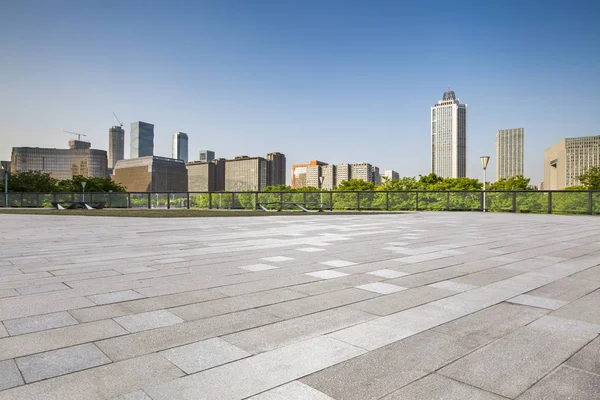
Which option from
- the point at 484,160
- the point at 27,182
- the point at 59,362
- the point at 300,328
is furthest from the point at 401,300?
the point at 27,182

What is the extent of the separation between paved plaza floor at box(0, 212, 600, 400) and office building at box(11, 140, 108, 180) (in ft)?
552

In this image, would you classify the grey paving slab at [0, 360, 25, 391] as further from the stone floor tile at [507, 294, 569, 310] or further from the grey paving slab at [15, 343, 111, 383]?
the stone floor tile at [507, 294, 569, 310]

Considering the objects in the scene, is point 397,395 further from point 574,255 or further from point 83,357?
point 574,255

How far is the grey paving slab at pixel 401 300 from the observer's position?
3.39 m

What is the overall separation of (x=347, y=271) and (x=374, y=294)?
116 centimetres

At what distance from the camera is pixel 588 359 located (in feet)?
7.61

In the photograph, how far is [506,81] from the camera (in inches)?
1220

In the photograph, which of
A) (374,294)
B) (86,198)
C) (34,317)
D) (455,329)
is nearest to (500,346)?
(455,329)

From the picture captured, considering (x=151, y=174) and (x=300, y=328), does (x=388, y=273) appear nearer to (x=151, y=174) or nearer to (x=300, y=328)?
(x=300, y=328)

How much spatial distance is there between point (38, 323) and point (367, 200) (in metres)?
24.3

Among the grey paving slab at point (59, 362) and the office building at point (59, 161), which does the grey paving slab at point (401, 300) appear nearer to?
the grey paving slab at point (59, 362)

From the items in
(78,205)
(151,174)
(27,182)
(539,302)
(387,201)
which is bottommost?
(539,302)

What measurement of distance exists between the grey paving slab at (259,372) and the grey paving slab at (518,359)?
67cm

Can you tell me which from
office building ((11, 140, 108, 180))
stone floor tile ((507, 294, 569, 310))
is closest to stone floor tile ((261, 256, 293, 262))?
stone floor tile ((507, 294, 569, 310))
